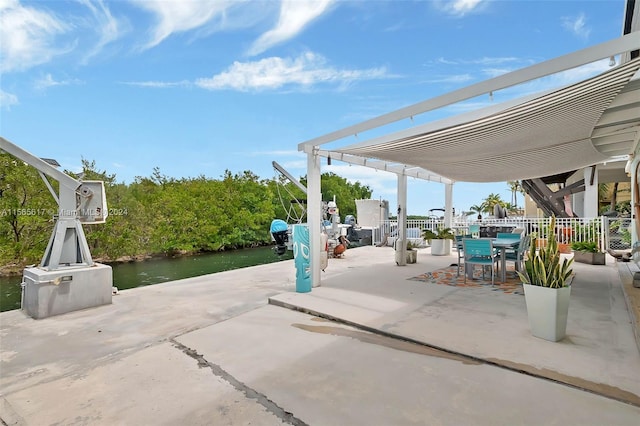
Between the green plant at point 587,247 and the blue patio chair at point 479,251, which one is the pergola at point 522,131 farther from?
the green plant at point 587,247

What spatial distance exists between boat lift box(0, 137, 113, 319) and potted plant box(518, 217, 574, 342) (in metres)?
5.35

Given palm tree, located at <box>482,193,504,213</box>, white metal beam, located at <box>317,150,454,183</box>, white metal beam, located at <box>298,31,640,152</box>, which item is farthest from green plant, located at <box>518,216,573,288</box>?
palm tree, located at <box>482,193,504,213</box>

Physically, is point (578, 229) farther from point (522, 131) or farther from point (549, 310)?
point (549, 310)

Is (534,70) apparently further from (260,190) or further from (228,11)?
(260,190)

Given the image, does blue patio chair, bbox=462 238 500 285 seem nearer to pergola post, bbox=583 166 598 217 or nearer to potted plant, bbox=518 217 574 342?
potted plant, bbox=518 217 574 342

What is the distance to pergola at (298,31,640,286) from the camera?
2828 millimetres

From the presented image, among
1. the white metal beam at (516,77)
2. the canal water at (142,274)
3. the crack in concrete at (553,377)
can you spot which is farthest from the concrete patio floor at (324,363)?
the canal water at (142,274)

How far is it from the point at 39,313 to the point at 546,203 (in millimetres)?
18672

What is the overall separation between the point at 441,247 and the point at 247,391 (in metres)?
8.63

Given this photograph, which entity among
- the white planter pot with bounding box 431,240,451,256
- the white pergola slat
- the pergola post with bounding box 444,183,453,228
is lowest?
the white planter pot with bounding box 431,240,451,256

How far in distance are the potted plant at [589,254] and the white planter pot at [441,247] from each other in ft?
9.99

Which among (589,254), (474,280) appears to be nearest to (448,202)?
(589,254)

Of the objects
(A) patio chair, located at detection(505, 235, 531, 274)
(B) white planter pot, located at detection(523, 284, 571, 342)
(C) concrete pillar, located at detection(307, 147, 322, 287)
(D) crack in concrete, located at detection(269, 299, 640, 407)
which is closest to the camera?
(D) crack in concrete, located at detection(269, 299, 640, 407)

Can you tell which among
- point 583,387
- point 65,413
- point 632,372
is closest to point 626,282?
point 632,372
